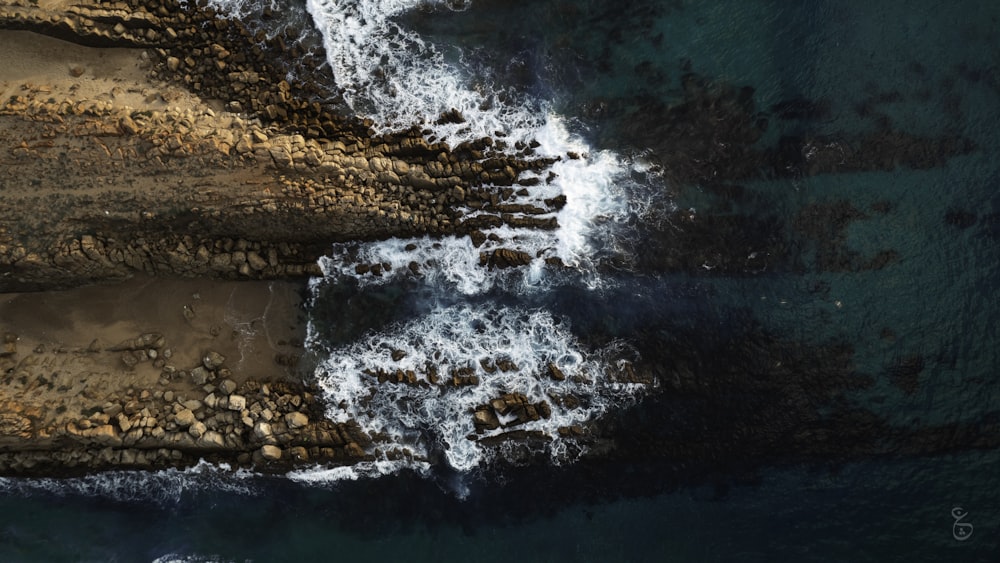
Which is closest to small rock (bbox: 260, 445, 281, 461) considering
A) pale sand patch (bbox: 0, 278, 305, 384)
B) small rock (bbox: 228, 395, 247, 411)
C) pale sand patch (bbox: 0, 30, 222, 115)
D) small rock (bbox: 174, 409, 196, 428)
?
small rock (bbox: 228, 395, 247, 411)

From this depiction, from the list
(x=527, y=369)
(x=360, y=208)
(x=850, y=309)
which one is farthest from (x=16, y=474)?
(x=850, y=309)

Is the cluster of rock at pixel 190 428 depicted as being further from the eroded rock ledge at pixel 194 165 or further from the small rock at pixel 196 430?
the eroded rock ledge at pixel 194 165

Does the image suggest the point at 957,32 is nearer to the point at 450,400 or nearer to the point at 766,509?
the point at 766,509

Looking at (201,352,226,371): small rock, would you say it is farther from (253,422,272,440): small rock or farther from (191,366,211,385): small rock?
(253,422,272,440): small rock

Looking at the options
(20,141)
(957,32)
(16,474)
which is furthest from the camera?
(957,32)

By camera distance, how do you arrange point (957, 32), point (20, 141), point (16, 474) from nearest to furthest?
point (20, 141) < point (16, 474) < point (957, 32)
